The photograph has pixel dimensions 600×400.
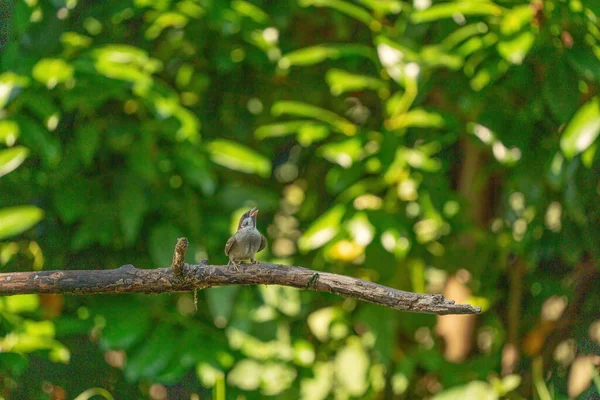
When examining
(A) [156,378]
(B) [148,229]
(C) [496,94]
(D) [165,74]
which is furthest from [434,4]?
(A) [156,378]

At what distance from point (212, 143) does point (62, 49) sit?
42 cm

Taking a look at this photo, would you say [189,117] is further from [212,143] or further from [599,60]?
[599,60]

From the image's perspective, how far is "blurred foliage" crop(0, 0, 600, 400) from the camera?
1862 mm

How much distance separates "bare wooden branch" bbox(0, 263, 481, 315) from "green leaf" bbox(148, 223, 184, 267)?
0.73m

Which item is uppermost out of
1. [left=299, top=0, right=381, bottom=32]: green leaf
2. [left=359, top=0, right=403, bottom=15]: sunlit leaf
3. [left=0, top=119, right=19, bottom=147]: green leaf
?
[left=359, top=0, right=403, bottom=15]: sunlit leaf

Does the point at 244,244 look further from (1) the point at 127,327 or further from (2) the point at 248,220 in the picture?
(1) the point at 127,327

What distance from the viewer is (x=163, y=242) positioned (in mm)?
1996

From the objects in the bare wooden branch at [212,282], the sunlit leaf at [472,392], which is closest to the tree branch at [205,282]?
the bare wooden branch at [212,282]

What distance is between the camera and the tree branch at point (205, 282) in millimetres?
1052

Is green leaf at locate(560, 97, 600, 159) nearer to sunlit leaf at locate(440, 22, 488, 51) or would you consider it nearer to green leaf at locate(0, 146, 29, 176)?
sunlit leaf at locate(440, 22, 488, 51)

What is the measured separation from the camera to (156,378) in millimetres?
A: 1928

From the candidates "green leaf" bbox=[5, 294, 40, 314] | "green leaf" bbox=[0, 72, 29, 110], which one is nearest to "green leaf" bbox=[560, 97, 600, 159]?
"green leaf" bbox=[0, 72, 29, 110]

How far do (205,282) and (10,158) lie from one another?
0.85 meters

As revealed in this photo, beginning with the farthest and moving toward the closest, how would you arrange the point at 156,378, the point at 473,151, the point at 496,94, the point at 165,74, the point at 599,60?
the point at 473,151, the point at 165,74, the point at 496,94, the point at 156,378, the point at 599,60
